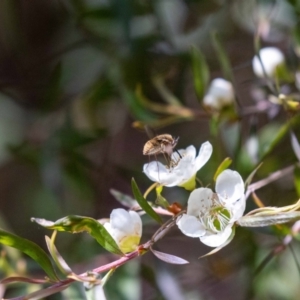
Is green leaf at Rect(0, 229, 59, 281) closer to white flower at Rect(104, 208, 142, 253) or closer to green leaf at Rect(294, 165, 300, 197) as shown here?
white flower at Rect(104, 208, 142, 253)

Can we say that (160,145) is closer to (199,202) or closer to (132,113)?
(199,202)

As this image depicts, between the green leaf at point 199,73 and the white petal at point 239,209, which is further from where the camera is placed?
the green leaf at point 199,73

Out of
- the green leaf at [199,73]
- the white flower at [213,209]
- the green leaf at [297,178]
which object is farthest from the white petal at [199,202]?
the green leaf at [199,73]

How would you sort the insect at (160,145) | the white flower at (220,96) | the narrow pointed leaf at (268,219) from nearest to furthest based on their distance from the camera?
the narrow pointed leaf at (268,219)
the insect at (160,145)
the white flower at (220,96)

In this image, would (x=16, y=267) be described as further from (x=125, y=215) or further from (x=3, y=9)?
(x=3, y=9)

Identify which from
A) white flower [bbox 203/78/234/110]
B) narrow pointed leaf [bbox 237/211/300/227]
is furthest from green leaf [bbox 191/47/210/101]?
narrow pointed leaf [bbox 237/211/300/227]

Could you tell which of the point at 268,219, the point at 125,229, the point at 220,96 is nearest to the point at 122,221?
the point at 125,229

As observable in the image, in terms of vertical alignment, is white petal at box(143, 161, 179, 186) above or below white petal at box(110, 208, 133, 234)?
above

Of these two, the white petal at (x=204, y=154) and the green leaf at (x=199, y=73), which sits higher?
the white petal at (x=204, y=154)

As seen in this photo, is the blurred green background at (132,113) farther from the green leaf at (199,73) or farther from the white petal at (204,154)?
the white petal at (204,154)
